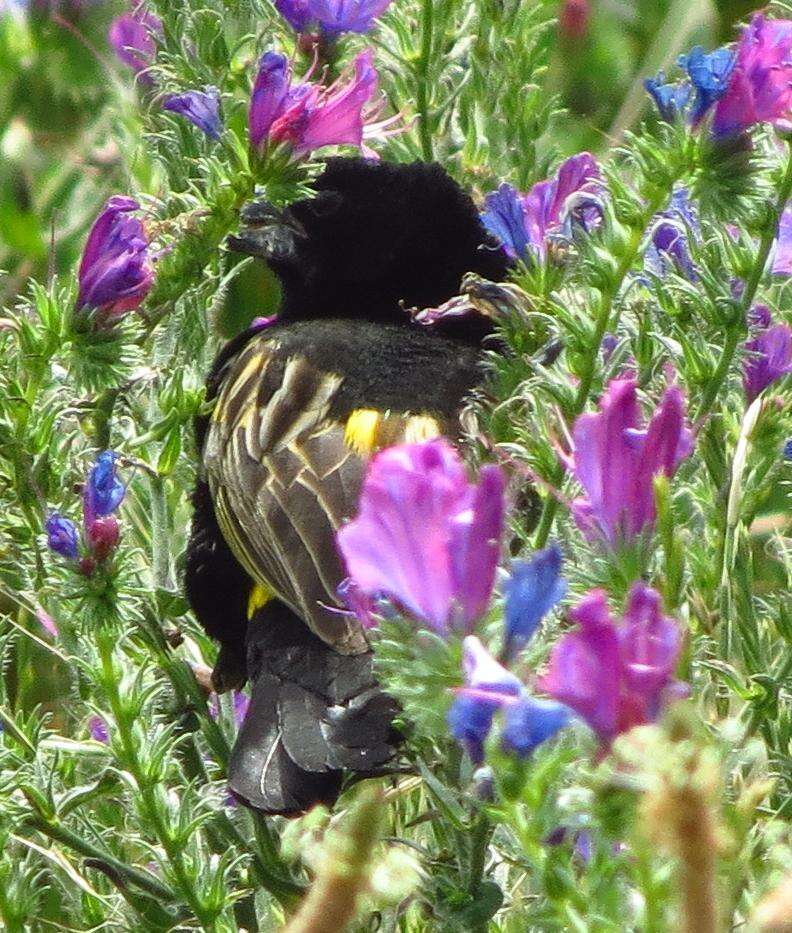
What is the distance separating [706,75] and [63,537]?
71cm

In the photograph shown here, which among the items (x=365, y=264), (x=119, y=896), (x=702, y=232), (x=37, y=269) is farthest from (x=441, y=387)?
(x=37, y=269)

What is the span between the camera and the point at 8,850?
1841 mm

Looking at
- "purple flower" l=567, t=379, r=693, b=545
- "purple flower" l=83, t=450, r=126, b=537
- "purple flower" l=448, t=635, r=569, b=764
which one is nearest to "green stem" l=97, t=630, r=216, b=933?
"purple flower" l=83, t=450, r=126, b=537

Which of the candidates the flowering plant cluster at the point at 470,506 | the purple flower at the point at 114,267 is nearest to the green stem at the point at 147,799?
the flowering plant cluster at the point at 470,506

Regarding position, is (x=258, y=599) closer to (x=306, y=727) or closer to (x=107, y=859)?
(x=306, y=727)

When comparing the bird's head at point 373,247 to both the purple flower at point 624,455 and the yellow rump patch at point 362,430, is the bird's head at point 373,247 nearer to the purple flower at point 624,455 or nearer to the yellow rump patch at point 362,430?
the yellow rump patch at point 362,430

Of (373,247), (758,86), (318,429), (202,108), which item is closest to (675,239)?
(758,86)

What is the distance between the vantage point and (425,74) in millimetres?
2266

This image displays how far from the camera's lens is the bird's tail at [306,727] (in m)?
1.87

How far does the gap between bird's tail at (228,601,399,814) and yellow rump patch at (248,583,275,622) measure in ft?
0.61

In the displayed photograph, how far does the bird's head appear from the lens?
9.85ft

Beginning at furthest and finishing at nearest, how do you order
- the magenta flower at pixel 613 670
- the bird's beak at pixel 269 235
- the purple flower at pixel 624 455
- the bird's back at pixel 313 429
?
the bird's beak at pixel 269 235 → the bird's back at pixel 313 429 → the purple flower at pixel 624 455 → the magenta flower at pixel 613 670

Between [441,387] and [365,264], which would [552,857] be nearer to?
[441,387]

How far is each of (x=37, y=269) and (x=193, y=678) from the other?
205 cm
